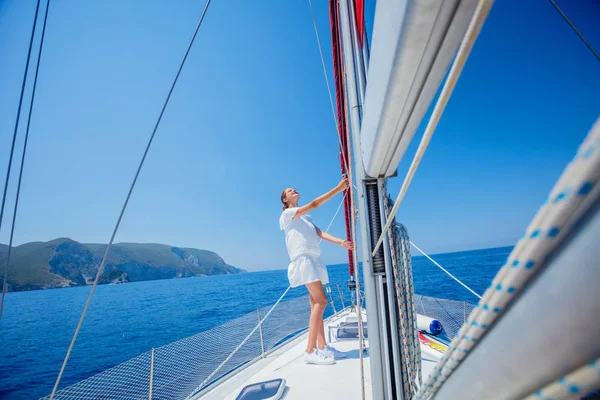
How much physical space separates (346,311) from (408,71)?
4.43 metres

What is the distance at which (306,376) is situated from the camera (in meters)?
2.11

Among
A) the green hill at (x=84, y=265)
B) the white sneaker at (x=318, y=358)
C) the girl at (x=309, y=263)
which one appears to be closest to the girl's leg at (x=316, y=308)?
the girl at (x=309, y=263)

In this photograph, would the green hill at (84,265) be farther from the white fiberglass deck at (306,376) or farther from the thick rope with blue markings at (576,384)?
the thick rope with blue markings at (576,384)

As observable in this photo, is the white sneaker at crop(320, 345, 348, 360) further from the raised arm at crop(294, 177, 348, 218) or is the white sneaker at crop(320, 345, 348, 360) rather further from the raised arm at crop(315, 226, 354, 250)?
the raised arm at crop(294, 177, 348, 218)

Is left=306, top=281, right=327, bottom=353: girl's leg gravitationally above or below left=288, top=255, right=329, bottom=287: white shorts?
below

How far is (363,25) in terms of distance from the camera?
1448 mm

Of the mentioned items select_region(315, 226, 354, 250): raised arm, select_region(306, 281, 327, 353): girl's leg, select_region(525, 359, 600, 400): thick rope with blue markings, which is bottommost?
select_region(306, 281, 327, 353): girl's leg

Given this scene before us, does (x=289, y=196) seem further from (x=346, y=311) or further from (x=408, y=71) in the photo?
(x=346, y=311)

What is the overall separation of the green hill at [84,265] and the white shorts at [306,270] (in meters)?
60.9

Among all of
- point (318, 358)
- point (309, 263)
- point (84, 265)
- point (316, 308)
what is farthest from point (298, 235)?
point (84, 265)

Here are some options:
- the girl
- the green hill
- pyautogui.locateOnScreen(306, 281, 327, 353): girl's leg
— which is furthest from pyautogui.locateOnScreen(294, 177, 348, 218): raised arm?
the green hill

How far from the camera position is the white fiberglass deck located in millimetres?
1859

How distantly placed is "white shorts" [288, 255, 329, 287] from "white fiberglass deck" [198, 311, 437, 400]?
73cm

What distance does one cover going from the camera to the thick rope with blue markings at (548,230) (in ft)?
0.49
